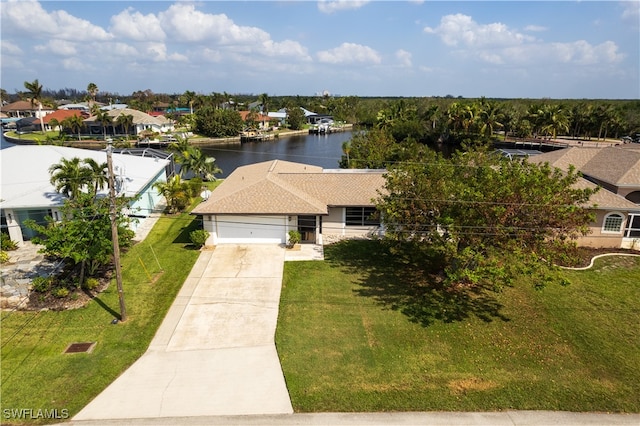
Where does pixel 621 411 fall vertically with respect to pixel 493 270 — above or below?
below

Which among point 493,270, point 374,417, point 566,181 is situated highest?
point 566,181

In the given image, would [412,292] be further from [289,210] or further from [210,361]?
[210,361]

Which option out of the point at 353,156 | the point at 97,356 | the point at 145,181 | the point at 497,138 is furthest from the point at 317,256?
the point at 497,138

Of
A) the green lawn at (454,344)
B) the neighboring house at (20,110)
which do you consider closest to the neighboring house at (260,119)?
the neighboring house at (20,110)

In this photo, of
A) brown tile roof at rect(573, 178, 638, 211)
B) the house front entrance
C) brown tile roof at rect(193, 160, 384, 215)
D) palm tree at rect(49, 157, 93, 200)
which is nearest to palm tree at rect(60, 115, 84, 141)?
brown tile roof at rect(193, 160, 384, 215)

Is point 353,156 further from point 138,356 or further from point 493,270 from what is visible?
point 138,356

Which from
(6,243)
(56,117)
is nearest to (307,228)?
(6,243)
